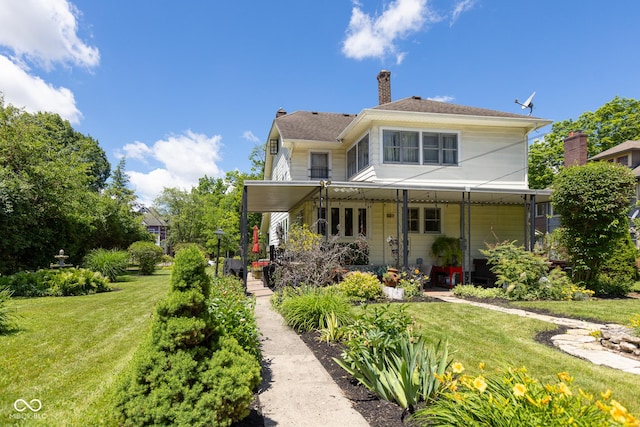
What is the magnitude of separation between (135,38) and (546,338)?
13.6 m

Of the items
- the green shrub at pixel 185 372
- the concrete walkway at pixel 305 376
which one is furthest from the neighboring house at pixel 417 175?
the green shrub at pixel 185 372

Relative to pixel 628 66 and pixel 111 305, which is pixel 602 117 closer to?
pixel 628 66

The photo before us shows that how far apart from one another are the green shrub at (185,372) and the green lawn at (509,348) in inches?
81.1

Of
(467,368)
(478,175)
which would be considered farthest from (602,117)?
(467,368)

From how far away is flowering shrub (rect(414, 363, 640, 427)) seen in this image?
2.13m

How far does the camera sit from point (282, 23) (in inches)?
527

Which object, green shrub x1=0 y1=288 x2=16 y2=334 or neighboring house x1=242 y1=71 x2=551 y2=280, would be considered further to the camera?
neighboring house x1=242 y1=71 x2=551 y2=280

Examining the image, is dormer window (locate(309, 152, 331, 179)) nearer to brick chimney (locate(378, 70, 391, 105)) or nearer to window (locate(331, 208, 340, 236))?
window (locate(331, 208, 340, 236))

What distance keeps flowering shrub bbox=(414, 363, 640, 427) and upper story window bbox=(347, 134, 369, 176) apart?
11.2m

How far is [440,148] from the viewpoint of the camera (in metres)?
13.4

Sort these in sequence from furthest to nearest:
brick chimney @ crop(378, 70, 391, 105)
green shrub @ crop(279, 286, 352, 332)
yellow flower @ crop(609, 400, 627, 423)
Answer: brick chimney @ crop(378, 70, 391, 105) → green shrub @ crop(279, 286, 352, 332) → yellow flower @ crop(609, 400, 627, 423)

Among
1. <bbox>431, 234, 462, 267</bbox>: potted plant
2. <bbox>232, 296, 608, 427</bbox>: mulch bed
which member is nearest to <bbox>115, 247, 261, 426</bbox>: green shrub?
<bbox>232, 296, 608, 427</bbox>: mulch bed

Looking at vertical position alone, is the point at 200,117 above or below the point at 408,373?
above

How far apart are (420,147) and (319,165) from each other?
458 centimetres
